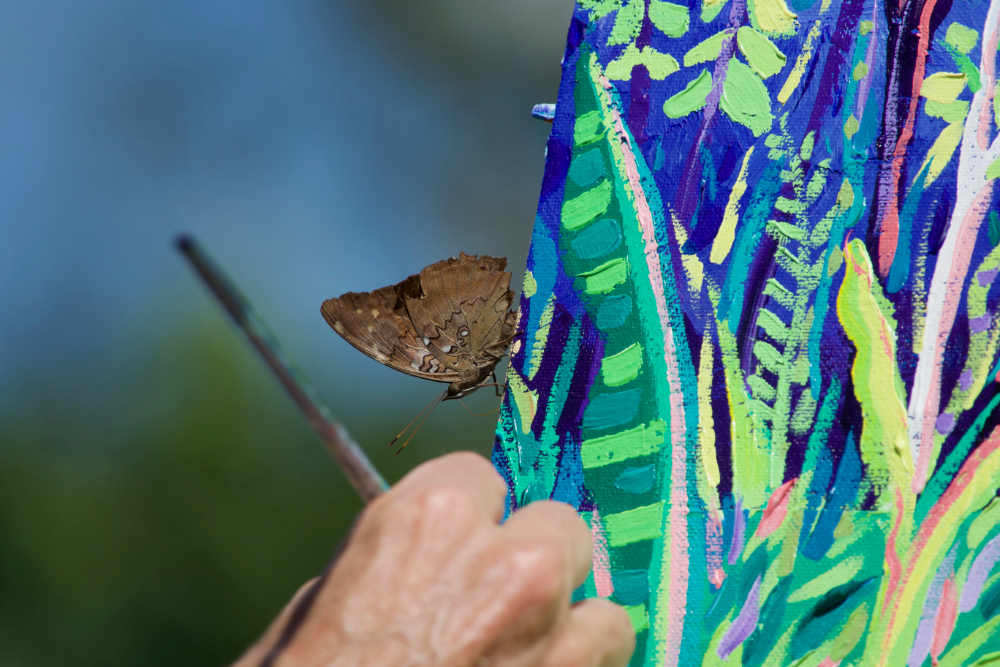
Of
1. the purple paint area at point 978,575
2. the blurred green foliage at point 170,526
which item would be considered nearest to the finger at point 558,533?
the purple paint area at point 978,575

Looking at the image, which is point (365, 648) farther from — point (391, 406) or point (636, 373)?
point (391, 406)

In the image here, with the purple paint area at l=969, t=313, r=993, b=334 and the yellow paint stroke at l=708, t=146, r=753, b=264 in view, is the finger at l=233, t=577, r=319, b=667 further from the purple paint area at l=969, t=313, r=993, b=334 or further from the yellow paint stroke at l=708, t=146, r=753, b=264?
the purple paint area at l=969, t=313, r=993, b=334

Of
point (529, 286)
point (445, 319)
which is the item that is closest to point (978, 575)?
point (529, 286)

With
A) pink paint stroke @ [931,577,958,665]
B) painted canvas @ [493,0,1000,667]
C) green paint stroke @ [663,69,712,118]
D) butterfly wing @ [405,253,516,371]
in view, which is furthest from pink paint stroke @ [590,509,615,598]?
green paint stroke @ [663,69,712,118]

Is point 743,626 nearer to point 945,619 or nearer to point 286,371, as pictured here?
point 945,619

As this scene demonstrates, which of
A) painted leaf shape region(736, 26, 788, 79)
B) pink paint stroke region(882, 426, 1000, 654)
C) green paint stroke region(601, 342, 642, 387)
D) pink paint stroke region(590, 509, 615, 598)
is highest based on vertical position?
painted leaf shape region(736, 26, 788, 79)

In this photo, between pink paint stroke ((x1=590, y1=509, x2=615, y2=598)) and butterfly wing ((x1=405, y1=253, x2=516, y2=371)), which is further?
butterfly wing ((x1=405, y1=253, x2=516, y2=371))

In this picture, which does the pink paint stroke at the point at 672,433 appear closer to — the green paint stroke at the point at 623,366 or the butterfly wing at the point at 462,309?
the green paint stroke at the point at 623,366

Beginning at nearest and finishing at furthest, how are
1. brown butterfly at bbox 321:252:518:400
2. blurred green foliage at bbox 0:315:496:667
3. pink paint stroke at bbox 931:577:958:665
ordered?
pink paint stroke at bbox 931:577:958:665
brown butterfly at bbox 321:252:518:400
blurred green foliage at bbox 0:315:496:667
